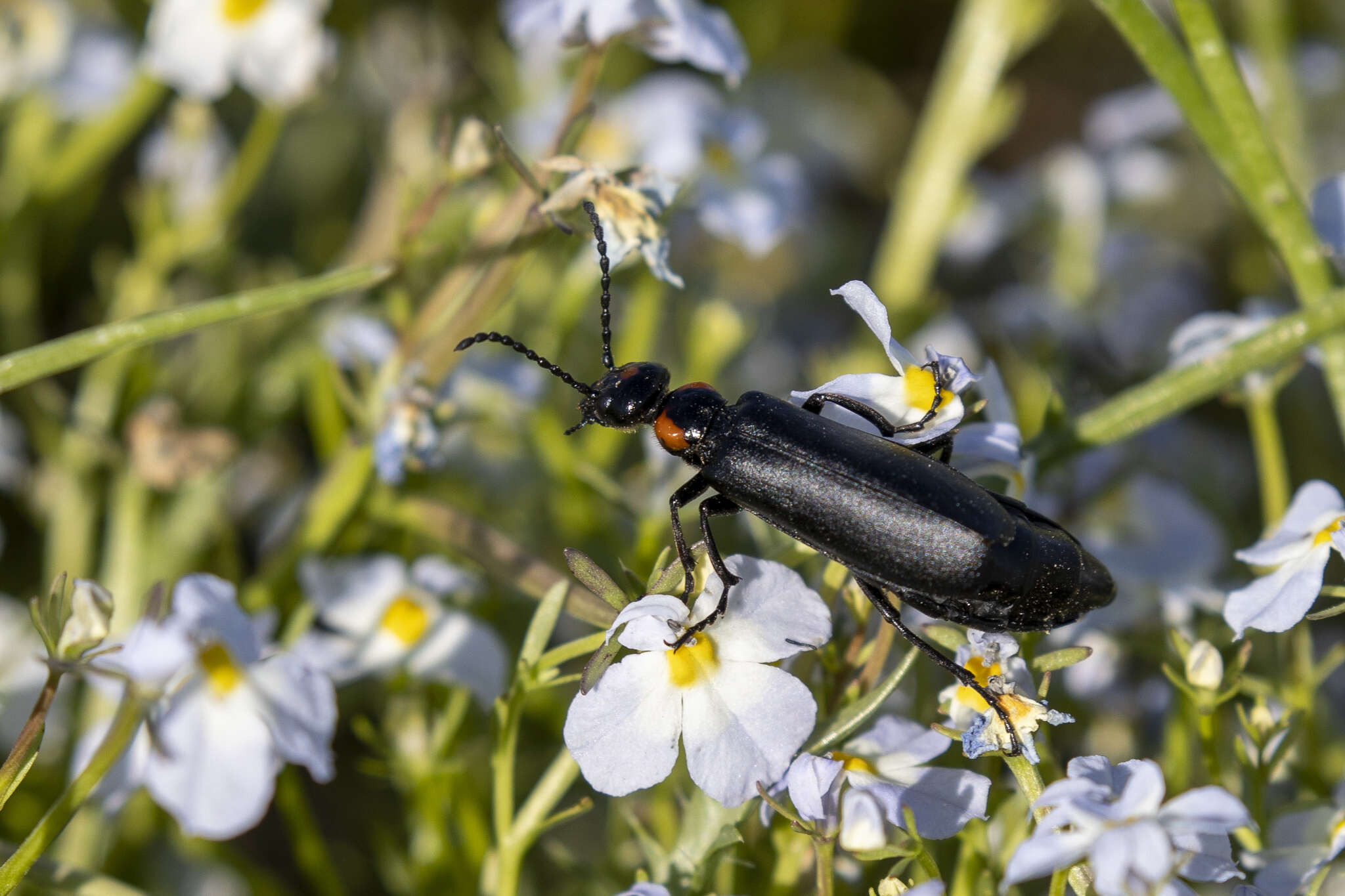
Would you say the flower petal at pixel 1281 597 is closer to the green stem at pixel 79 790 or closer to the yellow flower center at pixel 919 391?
the yellow flower center at pixel 919 391

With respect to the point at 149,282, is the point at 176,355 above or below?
below

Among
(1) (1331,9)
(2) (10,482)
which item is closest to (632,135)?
(2) (10,482)

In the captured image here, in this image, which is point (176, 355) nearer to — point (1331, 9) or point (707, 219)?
point (707, 219)

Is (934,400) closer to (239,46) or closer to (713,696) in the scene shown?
(713,696)

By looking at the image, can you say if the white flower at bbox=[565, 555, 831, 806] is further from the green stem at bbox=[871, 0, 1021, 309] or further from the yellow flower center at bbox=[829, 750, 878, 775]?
the green stem at bbox=[871, 0, 1021, 309]

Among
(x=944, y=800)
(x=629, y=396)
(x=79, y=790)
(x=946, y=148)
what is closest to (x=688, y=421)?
(x=629, y=396)
